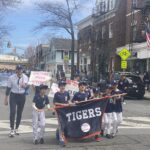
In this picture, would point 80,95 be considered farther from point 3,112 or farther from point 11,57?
point 11,57

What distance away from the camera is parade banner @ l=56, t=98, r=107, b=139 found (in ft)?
35.1

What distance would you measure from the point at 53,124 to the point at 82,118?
Answer: 3696 millimetres

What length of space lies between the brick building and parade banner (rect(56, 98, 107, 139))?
28.8 m

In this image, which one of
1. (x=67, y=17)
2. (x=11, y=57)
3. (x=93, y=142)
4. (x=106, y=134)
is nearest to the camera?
(x=93, y=142)

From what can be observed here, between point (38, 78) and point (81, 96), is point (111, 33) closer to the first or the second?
point (38, 78)

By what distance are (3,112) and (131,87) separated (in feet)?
38.9

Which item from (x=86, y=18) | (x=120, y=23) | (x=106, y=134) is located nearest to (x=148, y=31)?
(x=120, y=23)

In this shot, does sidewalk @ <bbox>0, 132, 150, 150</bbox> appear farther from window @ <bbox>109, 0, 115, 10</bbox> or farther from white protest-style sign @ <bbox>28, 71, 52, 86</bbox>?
window @ <bbox>109, 0, 115, 10</bbox>

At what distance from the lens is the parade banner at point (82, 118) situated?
10.7 meters

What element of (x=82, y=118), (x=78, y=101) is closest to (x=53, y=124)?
(x=78, y=101)

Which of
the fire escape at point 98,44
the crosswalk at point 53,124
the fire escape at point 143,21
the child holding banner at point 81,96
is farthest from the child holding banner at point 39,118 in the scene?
the fire escape at point 98,44

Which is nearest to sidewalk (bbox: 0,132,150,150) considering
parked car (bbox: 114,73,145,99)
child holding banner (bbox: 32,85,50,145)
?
child holding banner (bbox: 32,85,50,145)

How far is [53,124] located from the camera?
14422 millimetres

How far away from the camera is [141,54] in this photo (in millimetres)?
40125
